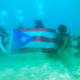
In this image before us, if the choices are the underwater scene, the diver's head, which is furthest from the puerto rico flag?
the diver's head

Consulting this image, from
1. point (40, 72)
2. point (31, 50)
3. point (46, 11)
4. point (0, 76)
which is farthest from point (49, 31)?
point (46, 11)

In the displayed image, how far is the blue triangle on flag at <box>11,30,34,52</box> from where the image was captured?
482cm

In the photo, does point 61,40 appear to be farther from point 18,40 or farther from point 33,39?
point 18,40

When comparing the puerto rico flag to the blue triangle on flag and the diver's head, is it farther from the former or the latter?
the diver's head

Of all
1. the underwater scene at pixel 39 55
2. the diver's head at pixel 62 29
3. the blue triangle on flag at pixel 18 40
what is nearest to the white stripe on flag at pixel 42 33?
the underwater scene at pixel 39 55

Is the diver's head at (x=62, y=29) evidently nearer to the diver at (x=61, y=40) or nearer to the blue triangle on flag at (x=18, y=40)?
the diver at (x=61, y=40)

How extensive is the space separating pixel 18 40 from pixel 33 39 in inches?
19.7

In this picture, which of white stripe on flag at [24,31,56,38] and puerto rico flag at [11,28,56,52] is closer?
puerto rico flag at [11,28,56,52]

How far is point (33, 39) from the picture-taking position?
202 inches

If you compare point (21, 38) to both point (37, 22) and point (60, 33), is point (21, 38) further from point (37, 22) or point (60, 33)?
point (37, 22)

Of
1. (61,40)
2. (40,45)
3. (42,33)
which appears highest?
(42,33)

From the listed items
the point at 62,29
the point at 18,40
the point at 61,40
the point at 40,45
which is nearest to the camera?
the point at 18,40

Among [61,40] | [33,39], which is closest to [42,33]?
[33,39]

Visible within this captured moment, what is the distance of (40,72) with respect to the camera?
3.41 metres
